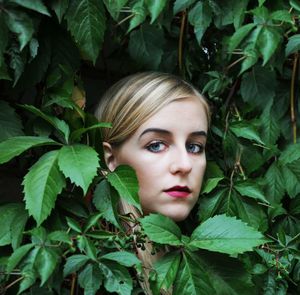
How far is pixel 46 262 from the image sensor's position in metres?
1.08

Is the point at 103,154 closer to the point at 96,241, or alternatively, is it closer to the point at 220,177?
the point at 96,241

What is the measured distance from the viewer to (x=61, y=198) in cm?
129

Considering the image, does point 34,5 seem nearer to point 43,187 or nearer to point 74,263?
point 43,187

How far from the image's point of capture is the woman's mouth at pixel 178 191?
4.53 feet

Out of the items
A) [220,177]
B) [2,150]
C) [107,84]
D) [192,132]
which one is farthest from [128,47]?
[2,150]

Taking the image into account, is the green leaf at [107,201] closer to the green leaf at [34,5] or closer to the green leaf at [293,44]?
the green leaf at [34,5]

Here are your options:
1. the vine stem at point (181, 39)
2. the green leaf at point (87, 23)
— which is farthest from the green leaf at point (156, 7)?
the vine stem at point (181, 39)

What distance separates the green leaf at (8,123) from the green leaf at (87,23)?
207 mm

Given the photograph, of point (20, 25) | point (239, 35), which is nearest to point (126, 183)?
point (20, 25)

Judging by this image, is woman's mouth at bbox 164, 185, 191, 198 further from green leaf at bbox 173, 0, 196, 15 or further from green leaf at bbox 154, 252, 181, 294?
green leaf at bbox 173, 0, 196, 15

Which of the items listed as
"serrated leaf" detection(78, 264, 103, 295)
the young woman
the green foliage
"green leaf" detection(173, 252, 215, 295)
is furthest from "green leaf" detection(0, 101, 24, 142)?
"green leaf" detection(173, 252, 215, 295)

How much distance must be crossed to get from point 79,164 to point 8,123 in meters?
0.22

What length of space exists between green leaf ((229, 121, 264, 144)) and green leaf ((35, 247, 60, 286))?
638 millimetres

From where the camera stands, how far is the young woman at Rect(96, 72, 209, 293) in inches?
54.2
